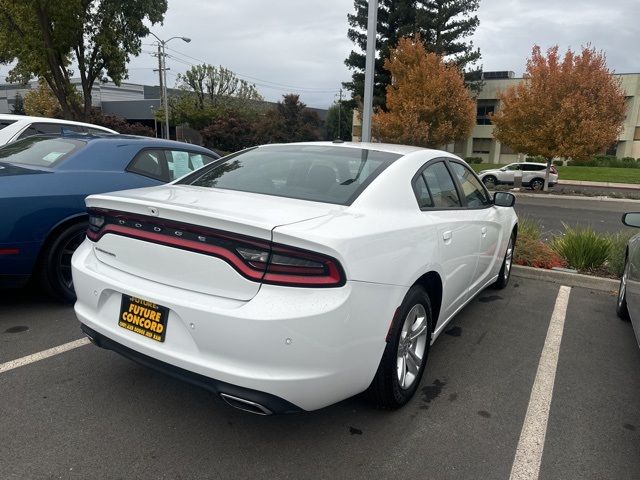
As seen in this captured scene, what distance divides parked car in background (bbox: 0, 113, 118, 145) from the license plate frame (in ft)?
19.2

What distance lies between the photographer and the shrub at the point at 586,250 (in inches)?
255

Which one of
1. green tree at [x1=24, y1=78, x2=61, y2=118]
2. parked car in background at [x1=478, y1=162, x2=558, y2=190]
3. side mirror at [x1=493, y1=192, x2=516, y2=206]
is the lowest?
parked car in background at [x1=478, y1=162, x2=558, y2=190]

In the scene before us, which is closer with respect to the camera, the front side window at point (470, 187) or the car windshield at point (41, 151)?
the front side window at point (470, 187)

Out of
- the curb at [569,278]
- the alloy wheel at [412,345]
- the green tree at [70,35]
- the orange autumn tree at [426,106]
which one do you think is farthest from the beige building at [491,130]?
the alloy wheel at [412,345]

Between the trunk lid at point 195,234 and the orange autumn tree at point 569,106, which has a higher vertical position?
the orange autumn tree at point 569,106

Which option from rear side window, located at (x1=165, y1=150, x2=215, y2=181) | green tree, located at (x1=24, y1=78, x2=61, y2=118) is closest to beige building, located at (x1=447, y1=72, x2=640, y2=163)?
green tree, located at (x1=24, y1=78, x2=61, y2=118)

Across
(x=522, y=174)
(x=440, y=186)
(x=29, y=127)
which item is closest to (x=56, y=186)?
(x=440, y=186)

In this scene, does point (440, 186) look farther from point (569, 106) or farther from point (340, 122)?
point (340, 122)

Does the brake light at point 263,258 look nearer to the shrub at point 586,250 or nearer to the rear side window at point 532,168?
the shrub at point 586,250

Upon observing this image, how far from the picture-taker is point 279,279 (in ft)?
7.17

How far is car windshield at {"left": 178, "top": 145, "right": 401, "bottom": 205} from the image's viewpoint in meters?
2.96

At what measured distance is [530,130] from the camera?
69.6ft

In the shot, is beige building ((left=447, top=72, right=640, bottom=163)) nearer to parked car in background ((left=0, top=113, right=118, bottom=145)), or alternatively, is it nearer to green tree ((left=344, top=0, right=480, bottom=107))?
green tree ((left=344, top=0, right=480, bottom=107))

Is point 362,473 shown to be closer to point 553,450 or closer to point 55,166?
point 553,450
